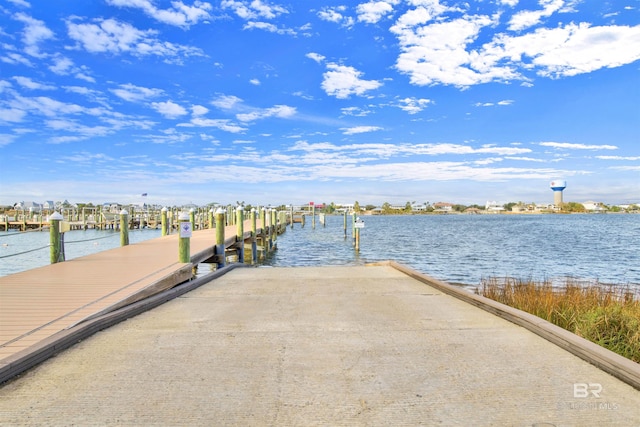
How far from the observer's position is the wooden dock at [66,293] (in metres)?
4.09

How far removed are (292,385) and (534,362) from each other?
2.19 metres

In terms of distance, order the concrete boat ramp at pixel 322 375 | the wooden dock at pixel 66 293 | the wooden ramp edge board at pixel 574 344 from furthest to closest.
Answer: the wooden dock at pixel 66 293 < the wooden ramp edge board at pixel 574 344 < the concrete boat ramp at pixel 322 375

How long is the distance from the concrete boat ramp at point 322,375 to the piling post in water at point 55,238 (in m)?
5.49

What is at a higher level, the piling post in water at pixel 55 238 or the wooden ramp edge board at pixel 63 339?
the piling post in water at pixel 55 238

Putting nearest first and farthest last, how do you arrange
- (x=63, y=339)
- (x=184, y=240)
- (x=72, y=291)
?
(x=63, y=339) → (x=72, y=291) → (x=184, y=240)

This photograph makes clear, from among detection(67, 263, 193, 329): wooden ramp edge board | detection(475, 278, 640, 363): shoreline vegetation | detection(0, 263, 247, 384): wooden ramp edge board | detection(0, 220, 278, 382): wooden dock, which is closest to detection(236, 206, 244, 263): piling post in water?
detection(0, 220, 278, 382): wooden dock

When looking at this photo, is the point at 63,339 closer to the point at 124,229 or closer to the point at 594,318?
the point at 594,318

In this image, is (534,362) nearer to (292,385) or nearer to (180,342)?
(292,385)

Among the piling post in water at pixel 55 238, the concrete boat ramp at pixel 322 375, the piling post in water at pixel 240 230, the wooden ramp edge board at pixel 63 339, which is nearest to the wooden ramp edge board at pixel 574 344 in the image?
the concrete boat ramp at pixel 322 375

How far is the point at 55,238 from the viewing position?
32.0ft

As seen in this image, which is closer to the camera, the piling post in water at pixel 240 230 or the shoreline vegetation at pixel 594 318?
the shoreline vegetation at pixel 594 318

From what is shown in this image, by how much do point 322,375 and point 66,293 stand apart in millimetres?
4925

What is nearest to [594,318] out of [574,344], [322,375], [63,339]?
[574,344]

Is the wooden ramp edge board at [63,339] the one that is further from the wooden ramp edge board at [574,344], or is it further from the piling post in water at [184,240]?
the wooden ramp edge board at [574,344]
